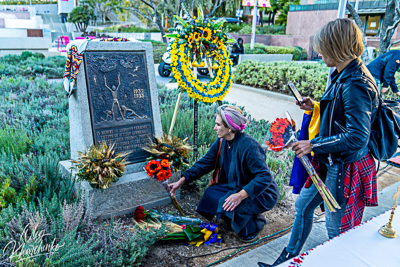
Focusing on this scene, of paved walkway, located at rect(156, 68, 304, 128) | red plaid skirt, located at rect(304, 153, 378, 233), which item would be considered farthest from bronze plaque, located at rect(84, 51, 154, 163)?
paved walkway, located at rect(156, 68, 304, 128)

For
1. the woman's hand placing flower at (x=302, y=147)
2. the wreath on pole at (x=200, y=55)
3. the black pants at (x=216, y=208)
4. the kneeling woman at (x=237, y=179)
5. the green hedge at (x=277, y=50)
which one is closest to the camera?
the woman's hand placing flower at (x=302, y=147)

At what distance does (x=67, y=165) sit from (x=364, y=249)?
3.13 metres

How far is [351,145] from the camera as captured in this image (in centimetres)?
187

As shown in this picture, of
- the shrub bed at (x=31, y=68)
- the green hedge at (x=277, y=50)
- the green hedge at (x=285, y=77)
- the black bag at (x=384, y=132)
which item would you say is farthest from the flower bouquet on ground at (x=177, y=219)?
the green hedge at (x=277, y=50)

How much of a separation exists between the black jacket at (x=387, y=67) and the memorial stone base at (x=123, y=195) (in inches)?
196

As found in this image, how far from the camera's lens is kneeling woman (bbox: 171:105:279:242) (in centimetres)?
280

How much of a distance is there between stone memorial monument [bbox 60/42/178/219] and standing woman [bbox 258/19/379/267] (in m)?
1.92

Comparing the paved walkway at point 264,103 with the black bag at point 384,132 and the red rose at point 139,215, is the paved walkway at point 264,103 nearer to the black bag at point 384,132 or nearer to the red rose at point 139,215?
the red rose at point 139,215

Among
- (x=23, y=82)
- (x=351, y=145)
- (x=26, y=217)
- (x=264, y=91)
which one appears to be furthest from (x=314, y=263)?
(x=264, y=91)

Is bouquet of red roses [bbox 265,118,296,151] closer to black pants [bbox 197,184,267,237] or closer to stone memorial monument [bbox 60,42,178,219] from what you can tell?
black pants [bbox 197,184,267,237]

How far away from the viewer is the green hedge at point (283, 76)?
31.8 ft

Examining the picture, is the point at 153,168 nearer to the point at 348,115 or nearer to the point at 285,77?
the point at 348,115

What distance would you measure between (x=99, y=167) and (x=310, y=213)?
198cm

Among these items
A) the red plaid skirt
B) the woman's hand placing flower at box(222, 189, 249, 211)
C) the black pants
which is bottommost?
the black pants
